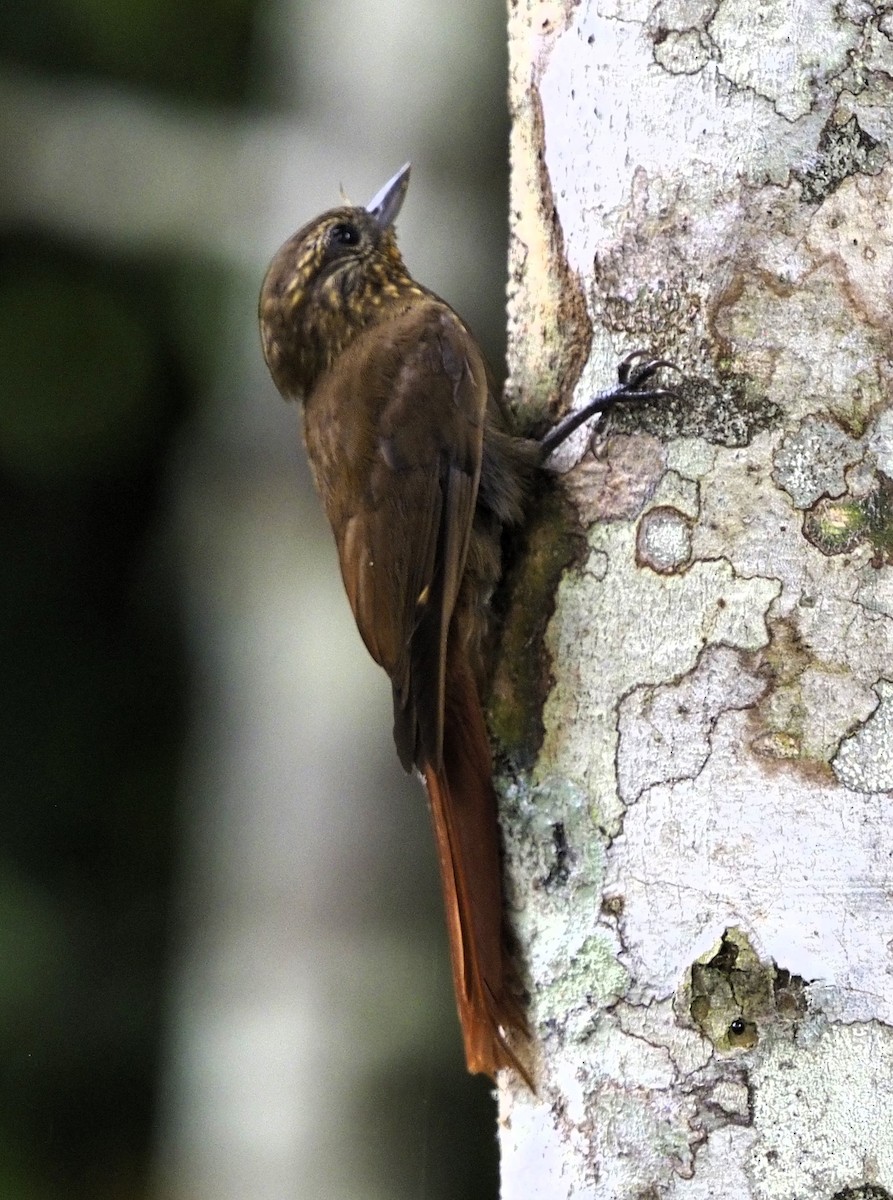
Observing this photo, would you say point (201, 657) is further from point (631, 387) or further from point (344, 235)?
point (631, 387)

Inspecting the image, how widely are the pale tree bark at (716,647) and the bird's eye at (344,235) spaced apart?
0.76m

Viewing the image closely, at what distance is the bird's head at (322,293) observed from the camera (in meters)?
2.10

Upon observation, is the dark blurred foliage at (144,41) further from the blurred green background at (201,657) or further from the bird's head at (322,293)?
the bird's head at (322,293)

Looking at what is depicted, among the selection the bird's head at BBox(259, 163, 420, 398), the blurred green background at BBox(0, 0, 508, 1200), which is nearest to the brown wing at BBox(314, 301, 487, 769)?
the bird's head at BBox(259, 163, 420, 398)

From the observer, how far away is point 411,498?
177 centimetres

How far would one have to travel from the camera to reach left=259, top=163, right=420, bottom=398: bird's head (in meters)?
2.10

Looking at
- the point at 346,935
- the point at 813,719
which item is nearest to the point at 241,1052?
the point at 346,935

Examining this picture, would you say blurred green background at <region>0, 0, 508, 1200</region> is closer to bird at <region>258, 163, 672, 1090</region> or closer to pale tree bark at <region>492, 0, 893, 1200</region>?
bird at <region>258, 163, 672, 1090</region>

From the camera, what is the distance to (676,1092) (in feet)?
3.87

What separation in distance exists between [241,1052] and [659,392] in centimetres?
152

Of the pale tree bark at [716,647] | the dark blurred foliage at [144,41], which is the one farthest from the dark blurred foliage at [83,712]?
the pale tree bark at [716,647]

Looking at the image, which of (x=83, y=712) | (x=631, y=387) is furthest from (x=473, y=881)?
(x=83, y=712)

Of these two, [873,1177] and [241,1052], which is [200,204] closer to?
[241,1052]

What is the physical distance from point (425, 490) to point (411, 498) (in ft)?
0.07
